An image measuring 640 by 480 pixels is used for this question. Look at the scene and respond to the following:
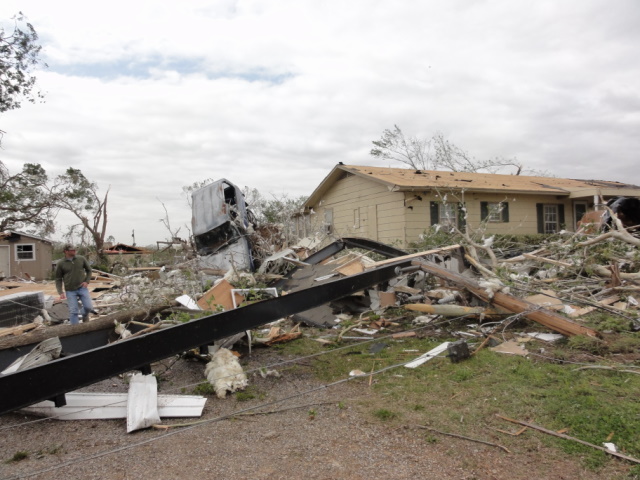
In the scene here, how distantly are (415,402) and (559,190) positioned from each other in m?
→ 15.9

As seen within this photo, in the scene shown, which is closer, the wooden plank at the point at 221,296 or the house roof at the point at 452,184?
the wooden plank at the point at 221,296

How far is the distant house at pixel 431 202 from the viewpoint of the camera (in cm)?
1423

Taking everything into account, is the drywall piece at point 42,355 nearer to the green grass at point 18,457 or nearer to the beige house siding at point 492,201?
the green grass at point 18,457

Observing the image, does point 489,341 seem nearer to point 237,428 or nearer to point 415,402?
point 415,402

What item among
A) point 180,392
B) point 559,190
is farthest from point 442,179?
point 180,392

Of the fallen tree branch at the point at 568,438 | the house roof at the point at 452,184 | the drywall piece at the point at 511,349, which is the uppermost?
the house roof at the point at 452,184

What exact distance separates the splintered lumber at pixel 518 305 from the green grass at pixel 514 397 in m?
0.19

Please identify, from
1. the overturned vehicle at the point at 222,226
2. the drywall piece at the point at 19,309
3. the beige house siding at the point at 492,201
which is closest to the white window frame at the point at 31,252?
the drywall piece at the point at 19,309

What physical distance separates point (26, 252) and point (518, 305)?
93.7 ft

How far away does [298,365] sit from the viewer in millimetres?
5023

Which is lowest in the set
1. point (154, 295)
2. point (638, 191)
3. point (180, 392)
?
point (180, 392)

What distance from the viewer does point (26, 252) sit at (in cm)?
2591

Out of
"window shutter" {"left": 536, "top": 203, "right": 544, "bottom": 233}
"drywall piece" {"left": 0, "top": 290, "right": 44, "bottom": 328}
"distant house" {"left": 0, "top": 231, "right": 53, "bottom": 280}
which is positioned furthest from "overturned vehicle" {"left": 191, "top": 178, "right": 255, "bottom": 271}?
"distant house" {"left": 0, "top": 231, "right": 53, "bottom": 280}

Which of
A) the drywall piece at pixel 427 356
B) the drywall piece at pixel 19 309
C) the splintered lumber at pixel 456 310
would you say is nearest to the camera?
the drywall piece at pixel 427 356
